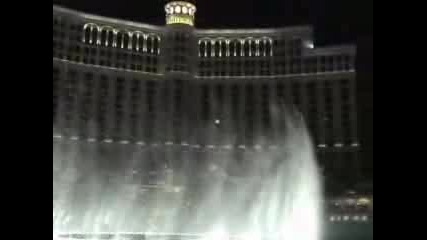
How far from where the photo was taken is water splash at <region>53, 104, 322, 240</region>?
52656 millimetres

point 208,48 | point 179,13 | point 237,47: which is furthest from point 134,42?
point 237,47

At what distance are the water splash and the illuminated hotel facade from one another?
1521mm

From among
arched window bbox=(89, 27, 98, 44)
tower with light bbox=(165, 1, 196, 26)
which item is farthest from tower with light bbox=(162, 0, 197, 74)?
arched window bbox=(89, 27, 98, 44)

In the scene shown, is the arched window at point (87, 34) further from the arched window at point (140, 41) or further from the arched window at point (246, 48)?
the arched window at point (246, 48)

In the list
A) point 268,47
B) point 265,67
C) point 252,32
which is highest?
point 252,32

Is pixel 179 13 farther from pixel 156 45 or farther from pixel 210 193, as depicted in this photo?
pixel 210 193

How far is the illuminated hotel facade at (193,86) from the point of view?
8762cm

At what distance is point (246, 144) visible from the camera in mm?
93250

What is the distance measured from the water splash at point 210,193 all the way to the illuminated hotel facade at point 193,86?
152 centimetres

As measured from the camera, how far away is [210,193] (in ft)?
271

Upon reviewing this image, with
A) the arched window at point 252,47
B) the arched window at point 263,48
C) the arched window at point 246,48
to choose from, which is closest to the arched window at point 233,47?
the arched window at point 246,48

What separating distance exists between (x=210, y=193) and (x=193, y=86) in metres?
19.8
